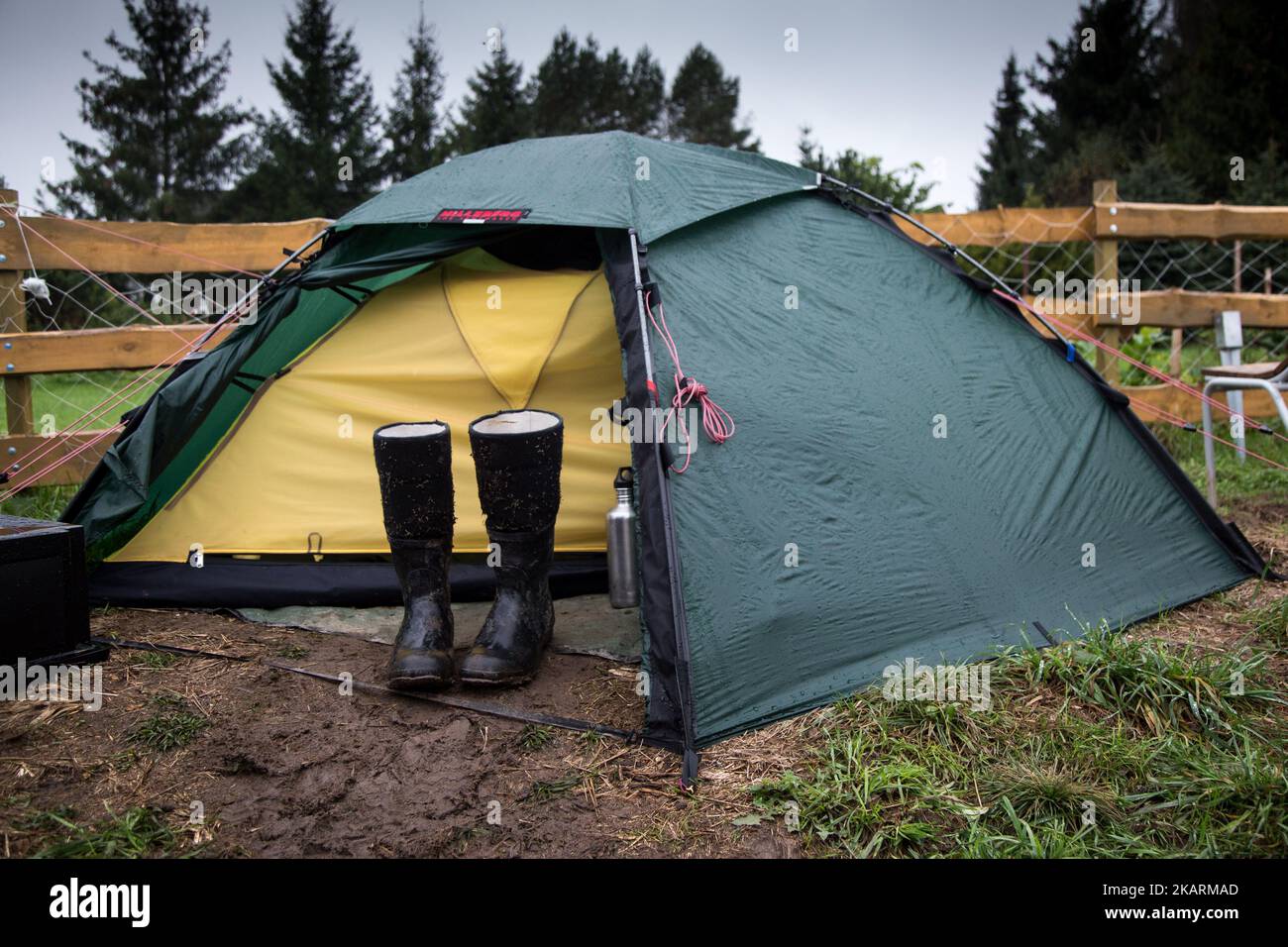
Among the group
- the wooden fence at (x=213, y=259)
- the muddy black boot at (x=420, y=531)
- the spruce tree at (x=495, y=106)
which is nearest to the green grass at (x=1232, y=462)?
the wooden fence at (x=213, y=259)

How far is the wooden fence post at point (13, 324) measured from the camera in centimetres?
415

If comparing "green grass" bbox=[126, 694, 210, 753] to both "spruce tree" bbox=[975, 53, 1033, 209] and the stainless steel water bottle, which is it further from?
"spruce tree" bbox=[975, 53, 1033, 209]

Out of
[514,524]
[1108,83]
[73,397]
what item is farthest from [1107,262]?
[1108,83]

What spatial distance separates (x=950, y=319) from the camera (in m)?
3.19

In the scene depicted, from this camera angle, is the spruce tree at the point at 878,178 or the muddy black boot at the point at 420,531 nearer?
the muddy black boot at the point at 420,531

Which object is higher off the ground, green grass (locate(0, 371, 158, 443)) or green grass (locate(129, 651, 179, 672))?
green grass (locate(0, 371, 158, 443))

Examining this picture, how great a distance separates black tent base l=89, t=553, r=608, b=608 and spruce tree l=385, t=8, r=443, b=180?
22.6 meters

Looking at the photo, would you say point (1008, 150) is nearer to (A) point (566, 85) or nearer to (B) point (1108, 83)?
(B) point (1108, 83)

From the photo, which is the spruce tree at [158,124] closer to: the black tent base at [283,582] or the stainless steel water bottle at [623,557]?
the black tent base at [283,582]

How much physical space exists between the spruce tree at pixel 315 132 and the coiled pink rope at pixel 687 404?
21352mm

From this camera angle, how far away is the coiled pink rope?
240 cm

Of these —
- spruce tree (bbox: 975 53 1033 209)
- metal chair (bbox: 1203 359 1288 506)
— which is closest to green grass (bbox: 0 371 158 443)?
metal chair (bbox: 1203 359 1288 506)

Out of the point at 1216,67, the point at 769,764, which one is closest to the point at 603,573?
the point at 769,764
